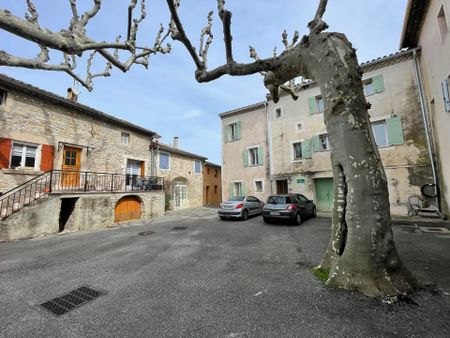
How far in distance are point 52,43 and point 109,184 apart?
10.4 m

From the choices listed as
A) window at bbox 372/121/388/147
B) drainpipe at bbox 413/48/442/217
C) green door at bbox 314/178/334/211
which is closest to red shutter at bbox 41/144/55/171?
green door at bbox 314/178/334/211

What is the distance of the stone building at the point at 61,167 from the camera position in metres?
8.25

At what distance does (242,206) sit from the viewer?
423 inches

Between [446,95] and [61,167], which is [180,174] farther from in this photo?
[446,95]

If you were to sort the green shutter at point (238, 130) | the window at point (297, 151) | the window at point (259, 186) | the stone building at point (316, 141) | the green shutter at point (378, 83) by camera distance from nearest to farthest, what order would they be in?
the stone building at point (316, 141) → the green shutter at point (378, 83) → the window at point (297, 151) → the window at point (259, 186) → the green shutter at point (238, 130)

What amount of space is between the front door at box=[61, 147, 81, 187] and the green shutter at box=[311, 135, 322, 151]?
1383 centimetres

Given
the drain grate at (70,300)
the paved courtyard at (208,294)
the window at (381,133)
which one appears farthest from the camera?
the window at (381,133)

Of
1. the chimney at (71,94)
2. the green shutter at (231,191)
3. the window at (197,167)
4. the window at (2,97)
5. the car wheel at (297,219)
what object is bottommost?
the car wheel at (297,219)

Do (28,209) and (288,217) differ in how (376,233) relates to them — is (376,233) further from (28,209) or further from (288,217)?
(28,209)

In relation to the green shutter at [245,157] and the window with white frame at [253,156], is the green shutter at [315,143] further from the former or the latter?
the green shutter at [245,157]

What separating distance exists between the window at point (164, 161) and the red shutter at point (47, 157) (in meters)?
7.29

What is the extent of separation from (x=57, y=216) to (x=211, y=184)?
16.7m

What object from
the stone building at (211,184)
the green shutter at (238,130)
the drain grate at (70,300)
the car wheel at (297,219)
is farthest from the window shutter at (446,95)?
the stone building at (211,184)

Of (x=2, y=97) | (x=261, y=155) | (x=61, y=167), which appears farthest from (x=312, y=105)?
(x=2, y=97)
